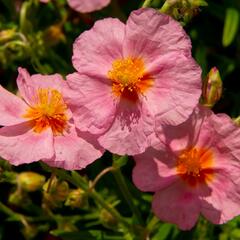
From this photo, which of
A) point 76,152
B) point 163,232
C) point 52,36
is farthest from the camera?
point 52,36

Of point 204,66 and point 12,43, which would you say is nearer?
point 12,43

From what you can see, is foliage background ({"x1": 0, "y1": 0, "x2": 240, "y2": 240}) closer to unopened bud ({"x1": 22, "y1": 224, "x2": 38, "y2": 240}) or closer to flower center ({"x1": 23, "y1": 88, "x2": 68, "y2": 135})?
unopened bud ({"x1": 22, "y1": 224, "x2": 38, "y2": 240})

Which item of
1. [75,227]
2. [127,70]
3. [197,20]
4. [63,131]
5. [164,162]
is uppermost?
[127,70]

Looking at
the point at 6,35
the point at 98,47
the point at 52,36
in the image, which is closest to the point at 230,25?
the point at 52,36

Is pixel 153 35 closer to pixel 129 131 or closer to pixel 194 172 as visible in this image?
pixel 129 131

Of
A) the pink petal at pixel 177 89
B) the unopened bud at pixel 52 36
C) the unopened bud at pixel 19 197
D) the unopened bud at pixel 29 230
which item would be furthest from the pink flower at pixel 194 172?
the unopened bud at pixel 52 36

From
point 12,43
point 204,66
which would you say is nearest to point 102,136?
point 12,43

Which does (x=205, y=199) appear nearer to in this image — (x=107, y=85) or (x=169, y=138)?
(x=169, y=138)
